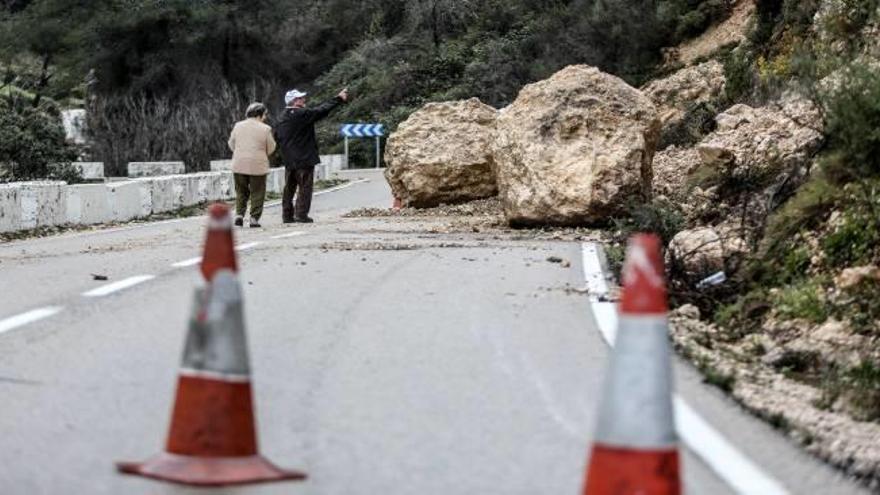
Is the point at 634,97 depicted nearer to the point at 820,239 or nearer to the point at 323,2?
the point at 820,239

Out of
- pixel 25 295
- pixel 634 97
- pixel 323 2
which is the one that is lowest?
pixel 25 295

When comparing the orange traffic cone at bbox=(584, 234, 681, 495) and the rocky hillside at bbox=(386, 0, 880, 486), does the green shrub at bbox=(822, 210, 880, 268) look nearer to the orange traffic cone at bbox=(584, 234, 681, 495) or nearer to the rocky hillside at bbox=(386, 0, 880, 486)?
the rocky hillside at bbox=(386, 0, 880, 486)

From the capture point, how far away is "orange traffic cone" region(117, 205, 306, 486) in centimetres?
588

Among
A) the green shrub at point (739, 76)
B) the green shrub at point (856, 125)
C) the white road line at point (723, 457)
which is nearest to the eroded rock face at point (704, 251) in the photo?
the green shrub at point (856, 125)

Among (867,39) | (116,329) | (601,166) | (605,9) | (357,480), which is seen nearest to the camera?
(357,480)

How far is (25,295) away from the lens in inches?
489

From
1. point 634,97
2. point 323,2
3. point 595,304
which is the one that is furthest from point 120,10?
point 595,304

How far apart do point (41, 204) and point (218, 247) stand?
17.9 meters

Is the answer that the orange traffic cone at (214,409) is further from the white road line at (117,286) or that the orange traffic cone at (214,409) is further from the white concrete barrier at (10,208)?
the white concrete barrier at (10,208)

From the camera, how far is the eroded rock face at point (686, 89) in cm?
3218

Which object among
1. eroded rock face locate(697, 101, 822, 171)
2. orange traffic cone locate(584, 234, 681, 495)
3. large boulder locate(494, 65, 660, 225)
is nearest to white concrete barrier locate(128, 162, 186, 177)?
large boulder locate(494, 65, 660, 225)

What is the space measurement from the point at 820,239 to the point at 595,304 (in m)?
2.36

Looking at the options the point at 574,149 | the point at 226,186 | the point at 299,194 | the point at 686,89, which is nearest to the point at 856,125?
the point at 574,149

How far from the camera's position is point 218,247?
6.10 metres
